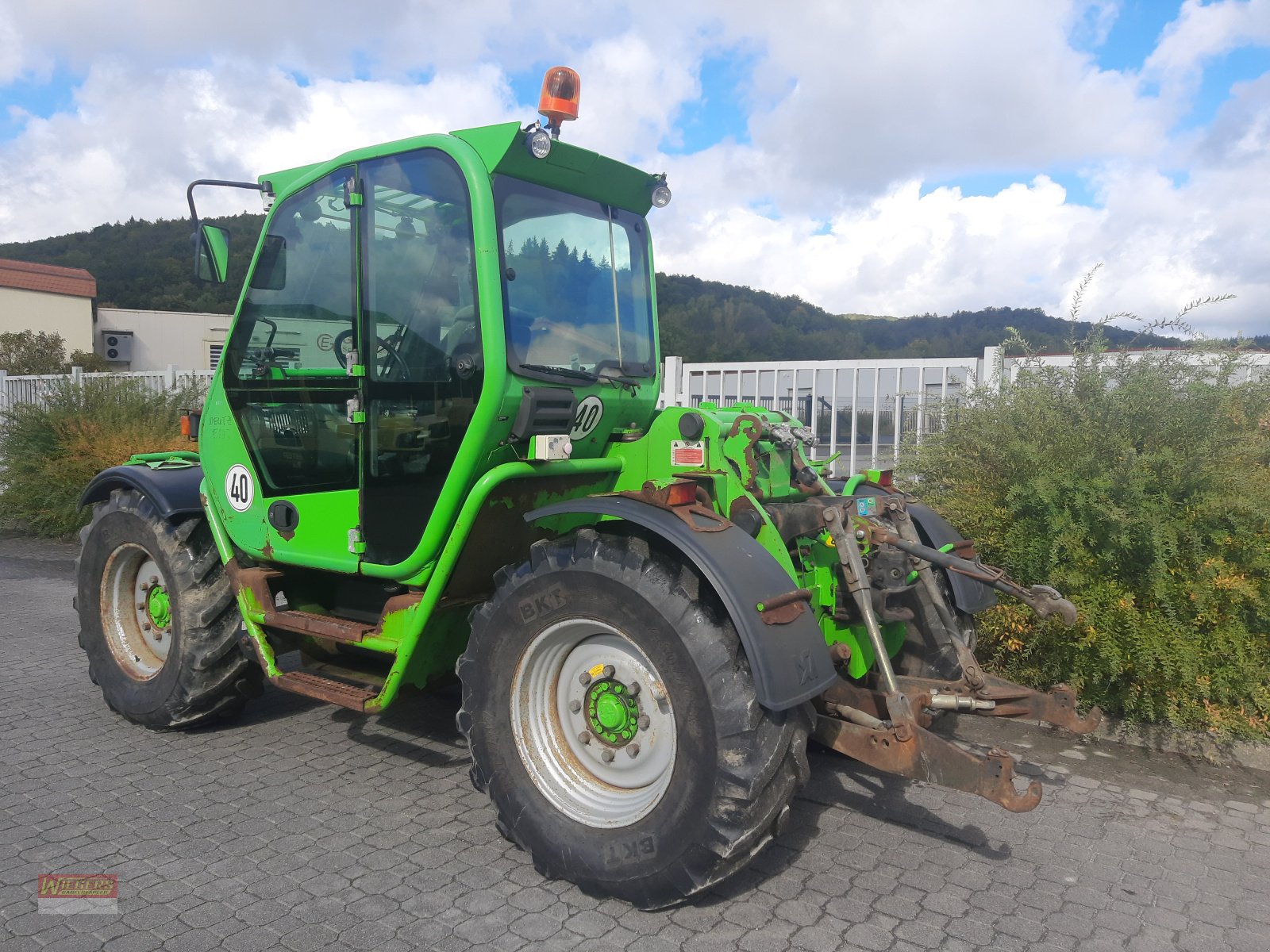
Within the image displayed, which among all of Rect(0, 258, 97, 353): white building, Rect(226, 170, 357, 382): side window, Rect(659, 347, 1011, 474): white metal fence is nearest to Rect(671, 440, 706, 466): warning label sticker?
Rect(226, 170, 357, 382): side window

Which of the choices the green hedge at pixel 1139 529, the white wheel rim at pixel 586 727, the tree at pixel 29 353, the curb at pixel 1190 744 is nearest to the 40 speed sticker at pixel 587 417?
the white wheel rim at pixel 586 727

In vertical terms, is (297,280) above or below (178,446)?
above

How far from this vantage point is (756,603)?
9.37 ft

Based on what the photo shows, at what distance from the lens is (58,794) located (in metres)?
3.92

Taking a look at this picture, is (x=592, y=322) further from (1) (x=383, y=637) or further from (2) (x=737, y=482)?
(1) (x=383, y=637)

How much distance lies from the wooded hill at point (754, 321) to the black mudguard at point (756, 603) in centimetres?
171

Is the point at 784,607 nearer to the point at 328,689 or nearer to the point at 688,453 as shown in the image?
the point at 688,453

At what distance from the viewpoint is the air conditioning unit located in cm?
4253

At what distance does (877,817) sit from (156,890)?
105 inches

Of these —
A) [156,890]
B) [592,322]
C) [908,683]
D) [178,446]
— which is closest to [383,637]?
[156,890]

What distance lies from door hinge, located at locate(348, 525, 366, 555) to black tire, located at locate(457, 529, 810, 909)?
0.82 meters

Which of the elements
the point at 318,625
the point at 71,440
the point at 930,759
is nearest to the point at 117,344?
the point at 71,440

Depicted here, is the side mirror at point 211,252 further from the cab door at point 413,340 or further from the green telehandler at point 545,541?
the cab door at point 413,340

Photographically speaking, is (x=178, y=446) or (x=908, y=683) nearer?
(x=908, y=683)
